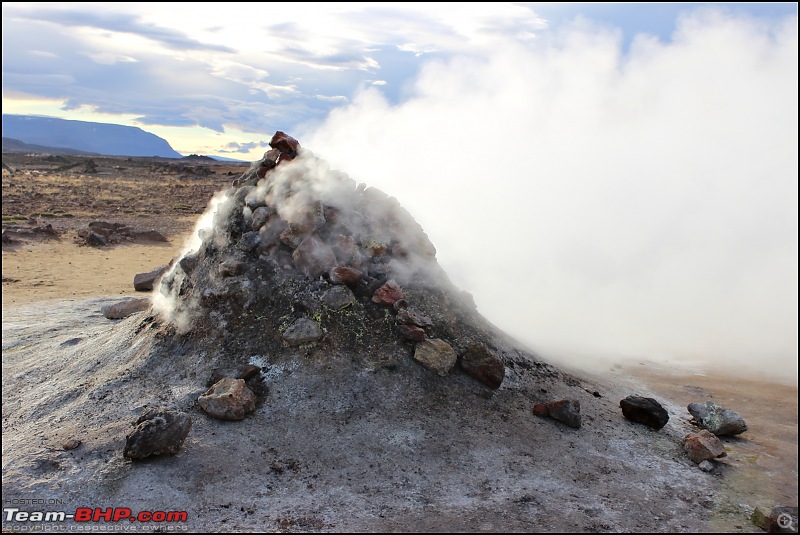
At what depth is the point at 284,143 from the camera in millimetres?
5371

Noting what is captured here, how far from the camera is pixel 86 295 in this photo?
7785mm

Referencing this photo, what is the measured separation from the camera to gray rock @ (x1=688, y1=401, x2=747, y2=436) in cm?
446

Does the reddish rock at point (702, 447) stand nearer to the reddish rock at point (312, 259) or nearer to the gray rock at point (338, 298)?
the gray rock at point (338, 298)

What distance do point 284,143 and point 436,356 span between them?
2.37 metres

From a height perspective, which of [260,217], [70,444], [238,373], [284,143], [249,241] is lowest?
[70,444]

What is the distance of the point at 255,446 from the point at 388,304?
4.54ft

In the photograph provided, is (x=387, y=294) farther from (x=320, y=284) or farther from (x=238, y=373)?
(x=238, y=373)

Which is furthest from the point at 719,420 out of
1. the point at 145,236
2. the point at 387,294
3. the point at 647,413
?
the point at 145,236

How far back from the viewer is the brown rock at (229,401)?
370cm

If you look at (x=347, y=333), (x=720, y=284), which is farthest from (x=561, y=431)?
(x=720, y=284)

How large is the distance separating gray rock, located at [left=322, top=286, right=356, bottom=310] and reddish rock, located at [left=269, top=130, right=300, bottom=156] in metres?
1.54

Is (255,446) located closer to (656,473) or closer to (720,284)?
(656,473)

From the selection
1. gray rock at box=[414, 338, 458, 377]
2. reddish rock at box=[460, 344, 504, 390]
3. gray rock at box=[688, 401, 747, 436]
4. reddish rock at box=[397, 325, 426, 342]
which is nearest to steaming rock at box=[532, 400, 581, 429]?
reddish rock at box=[460, 344, 504, 390]

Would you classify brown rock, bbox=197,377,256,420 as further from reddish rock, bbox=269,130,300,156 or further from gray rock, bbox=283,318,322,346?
reddish rock, bbox=269,130,300,156
